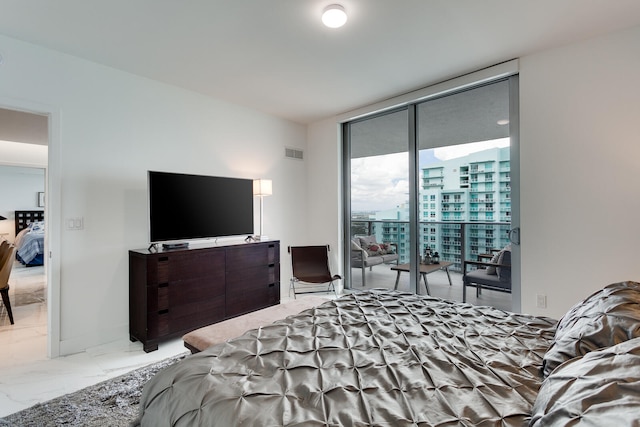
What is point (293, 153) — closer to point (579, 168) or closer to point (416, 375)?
point (579, 168)

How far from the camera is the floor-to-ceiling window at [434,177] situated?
10.6ft

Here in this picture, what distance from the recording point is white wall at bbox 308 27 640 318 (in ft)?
8.02

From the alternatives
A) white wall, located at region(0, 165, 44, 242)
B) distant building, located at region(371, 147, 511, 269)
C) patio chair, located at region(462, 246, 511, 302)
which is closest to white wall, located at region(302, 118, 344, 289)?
distant building, located at region(371, 147, 511, 269)

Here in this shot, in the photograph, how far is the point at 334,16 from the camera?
2193 mm

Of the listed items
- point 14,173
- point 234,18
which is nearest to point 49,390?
point 234,18

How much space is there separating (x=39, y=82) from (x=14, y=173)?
7033 mm

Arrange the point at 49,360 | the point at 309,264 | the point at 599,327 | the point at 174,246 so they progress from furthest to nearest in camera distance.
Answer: the point at 309,264, the point at 174,246, the point at 49,360, the point at 599,327

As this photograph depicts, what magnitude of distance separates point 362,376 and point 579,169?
9.23 feet

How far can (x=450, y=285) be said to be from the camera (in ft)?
12.0

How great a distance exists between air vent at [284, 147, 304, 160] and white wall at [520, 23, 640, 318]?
9.97 feet

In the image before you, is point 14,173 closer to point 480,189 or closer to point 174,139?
point 174,139

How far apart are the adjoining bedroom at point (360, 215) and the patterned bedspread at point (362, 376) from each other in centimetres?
1

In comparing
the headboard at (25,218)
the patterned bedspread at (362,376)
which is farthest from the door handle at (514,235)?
the headboard at (25,218)

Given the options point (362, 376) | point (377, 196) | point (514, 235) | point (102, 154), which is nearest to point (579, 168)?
point (514, 235)
